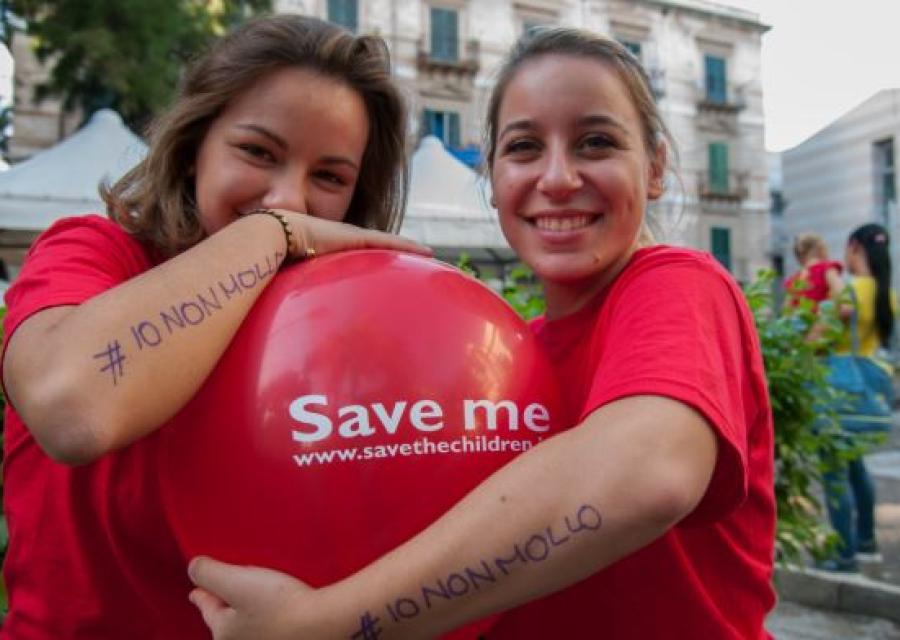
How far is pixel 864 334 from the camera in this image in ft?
15.3

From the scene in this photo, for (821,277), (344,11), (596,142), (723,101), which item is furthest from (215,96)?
(723,101)

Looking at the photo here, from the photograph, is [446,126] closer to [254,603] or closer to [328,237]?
[328,237]

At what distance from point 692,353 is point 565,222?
39 centimetres

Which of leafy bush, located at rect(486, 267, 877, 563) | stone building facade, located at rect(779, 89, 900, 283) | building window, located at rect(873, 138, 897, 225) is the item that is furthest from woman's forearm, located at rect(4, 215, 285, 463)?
building window, located at rect(873, 138, 897, 225)

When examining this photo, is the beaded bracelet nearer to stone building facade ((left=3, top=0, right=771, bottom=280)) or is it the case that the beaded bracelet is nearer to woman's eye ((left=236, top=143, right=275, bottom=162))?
woman's eye ((left=236, top=143, right=275, bottom=162))

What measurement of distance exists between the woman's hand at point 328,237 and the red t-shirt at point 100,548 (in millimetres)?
264

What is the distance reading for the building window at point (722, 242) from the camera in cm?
2558

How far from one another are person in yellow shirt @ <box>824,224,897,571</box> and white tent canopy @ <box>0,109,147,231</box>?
164 inches

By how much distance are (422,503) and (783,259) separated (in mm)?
30341

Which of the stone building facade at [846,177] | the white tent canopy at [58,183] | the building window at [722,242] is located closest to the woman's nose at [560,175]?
the white tent canopy at [58,183]

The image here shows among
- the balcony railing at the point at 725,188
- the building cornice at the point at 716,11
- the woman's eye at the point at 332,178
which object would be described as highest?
the building cornice at the point at 716,11

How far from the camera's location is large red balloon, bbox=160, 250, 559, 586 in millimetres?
1030

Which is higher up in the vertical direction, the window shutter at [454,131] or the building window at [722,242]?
the window shutter at [454,131]

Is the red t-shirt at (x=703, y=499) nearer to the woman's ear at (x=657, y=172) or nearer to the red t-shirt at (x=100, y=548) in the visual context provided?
the woman's ear at (x=657, y=172)
